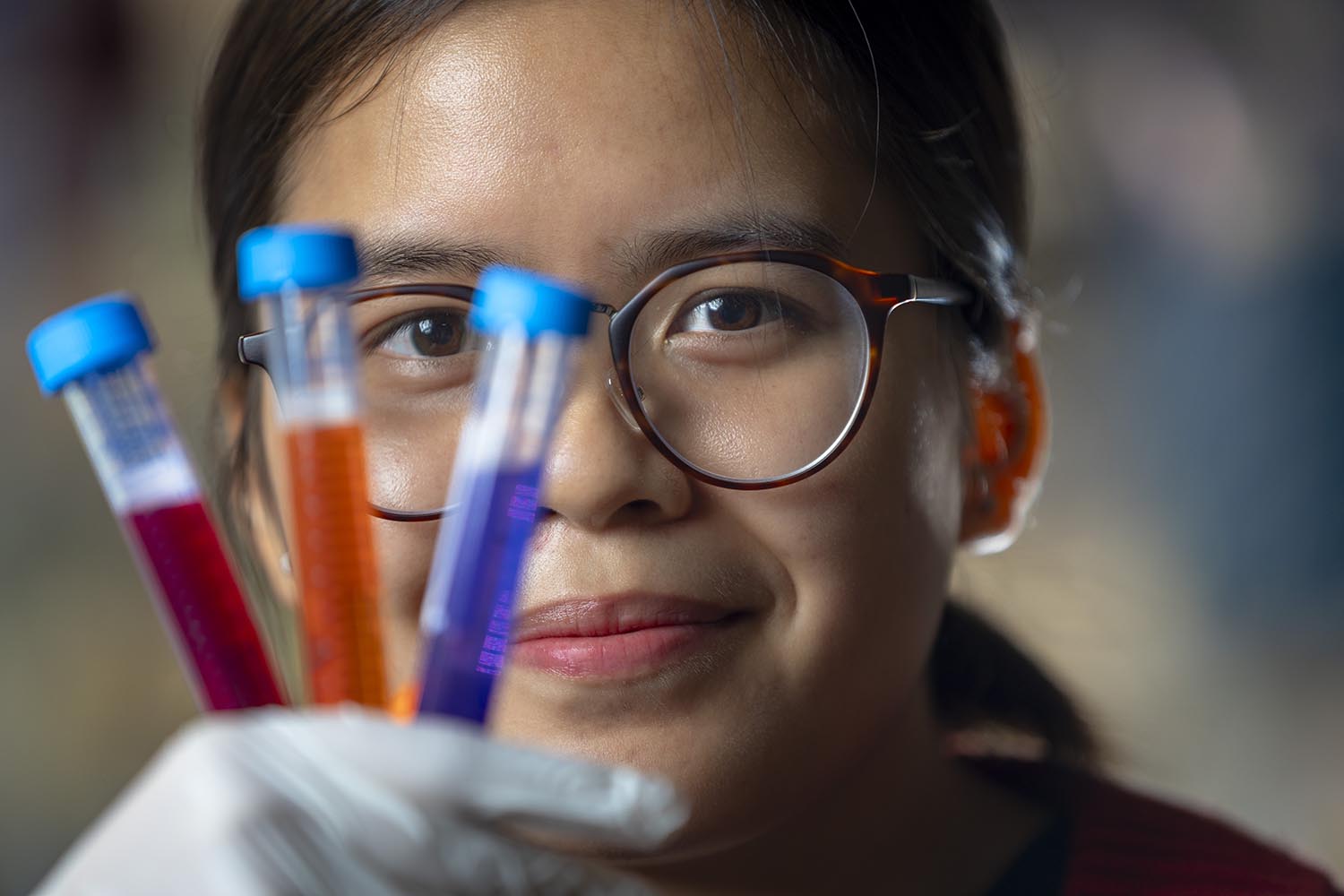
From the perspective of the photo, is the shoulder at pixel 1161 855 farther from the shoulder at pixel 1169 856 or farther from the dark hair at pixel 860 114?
the dark hair at pixel 860 114

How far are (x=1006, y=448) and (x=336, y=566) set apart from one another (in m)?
0.68

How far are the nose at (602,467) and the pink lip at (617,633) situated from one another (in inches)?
2.0

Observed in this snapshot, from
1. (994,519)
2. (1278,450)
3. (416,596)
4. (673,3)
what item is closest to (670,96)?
(673,3)

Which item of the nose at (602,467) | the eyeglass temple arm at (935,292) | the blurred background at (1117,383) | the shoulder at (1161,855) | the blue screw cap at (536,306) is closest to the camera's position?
the blue screw cap at (536,306)

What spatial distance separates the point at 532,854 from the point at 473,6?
506mm

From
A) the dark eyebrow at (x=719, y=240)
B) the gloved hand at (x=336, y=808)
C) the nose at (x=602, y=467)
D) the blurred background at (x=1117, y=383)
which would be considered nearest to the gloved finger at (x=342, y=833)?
the gloved hand at (x=336, y=808)

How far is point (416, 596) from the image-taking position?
2.42ft

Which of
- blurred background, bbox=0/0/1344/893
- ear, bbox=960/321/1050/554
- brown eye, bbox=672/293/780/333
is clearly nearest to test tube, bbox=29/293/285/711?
brown eye, bbox=672/293/780/333

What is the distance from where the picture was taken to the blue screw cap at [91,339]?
1.37 feet

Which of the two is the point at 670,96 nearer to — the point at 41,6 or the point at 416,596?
the point at 416,596

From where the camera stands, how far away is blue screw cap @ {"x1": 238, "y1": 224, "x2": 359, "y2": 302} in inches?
16.1

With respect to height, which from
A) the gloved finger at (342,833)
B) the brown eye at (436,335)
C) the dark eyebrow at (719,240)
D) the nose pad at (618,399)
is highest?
the dark eyebrow at (719,240)

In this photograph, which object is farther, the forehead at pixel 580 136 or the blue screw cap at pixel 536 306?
the forehead at pixel 580 136

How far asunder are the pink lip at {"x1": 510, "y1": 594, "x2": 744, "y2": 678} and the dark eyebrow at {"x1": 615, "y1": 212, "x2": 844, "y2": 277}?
0.62ft
